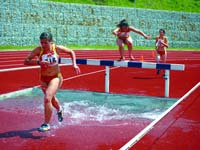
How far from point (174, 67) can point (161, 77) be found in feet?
15.6

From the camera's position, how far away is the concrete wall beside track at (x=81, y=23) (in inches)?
1174

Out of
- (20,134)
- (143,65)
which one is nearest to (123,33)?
(143,65)

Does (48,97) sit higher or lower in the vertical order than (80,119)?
higher

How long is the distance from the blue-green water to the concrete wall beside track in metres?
19.6

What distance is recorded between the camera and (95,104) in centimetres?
933

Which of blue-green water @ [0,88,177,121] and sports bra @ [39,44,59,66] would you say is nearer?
sports bra @ [39,44,59,66]

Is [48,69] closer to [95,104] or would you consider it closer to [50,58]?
[50,58]

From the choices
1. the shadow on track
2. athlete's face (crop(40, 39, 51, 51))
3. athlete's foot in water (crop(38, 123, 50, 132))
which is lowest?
the shadow on track

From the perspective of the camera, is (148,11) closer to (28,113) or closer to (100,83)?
(100,83)

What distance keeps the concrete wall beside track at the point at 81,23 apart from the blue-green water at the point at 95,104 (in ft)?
64.2

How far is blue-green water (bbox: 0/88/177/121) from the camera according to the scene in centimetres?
819

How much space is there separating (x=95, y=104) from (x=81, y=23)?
85.6 feet

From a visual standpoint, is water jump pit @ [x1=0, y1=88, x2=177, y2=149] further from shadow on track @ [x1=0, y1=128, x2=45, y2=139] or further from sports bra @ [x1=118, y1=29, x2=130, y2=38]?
sports bra @ [x1=118, y1=29, x2=130, y2=38]

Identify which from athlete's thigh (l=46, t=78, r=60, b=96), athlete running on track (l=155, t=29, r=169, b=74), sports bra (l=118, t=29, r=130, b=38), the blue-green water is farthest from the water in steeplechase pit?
athlete running on track (l=155, t=29, r=169, b=74)
